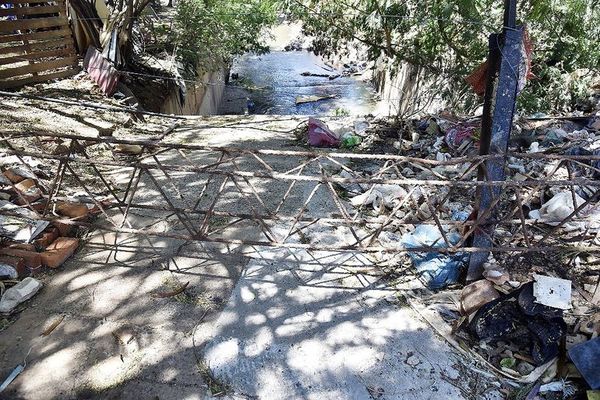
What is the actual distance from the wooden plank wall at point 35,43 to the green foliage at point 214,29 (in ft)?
10.1

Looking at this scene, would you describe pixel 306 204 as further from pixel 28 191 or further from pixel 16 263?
pixel 28 191

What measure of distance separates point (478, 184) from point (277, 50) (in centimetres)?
2709

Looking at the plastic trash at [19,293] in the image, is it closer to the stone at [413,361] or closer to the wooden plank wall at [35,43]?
the stone at [413,361]

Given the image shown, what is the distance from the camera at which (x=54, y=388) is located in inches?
101

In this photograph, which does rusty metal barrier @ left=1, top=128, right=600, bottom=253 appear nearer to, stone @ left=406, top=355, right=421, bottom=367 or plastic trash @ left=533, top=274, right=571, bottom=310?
plastic trash @ left=533, top=274, right=571, bottom=310

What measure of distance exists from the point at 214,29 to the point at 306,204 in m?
9.52

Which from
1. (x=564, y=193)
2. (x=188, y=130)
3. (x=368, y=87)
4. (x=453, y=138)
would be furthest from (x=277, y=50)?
(x=564, y=193)

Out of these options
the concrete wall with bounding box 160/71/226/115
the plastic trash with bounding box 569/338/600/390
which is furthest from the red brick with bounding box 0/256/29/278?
the concrete wall with bounding box 160/71/226/115

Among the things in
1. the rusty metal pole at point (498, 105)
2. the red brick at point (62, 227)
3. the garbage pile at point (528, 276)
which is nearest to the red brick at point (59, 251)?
the red brick at point (62, 227)

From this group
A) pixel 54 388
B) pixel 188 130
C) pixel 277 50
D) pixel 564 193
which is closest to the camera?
pixel 54 388

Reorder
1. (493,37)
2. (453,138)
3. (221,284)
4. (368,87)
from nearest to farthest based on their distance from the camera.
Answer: (493,37)
(221,284)
(453,138)
(368,87)

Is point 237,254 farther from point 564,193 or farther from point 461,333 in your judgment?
point 564,193

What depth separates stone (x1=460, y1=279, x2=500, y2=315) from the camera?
305cm

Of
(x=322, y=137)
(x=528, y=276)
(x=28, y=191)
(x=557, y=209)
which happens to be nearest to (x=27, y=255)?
(x=28, y=191)
